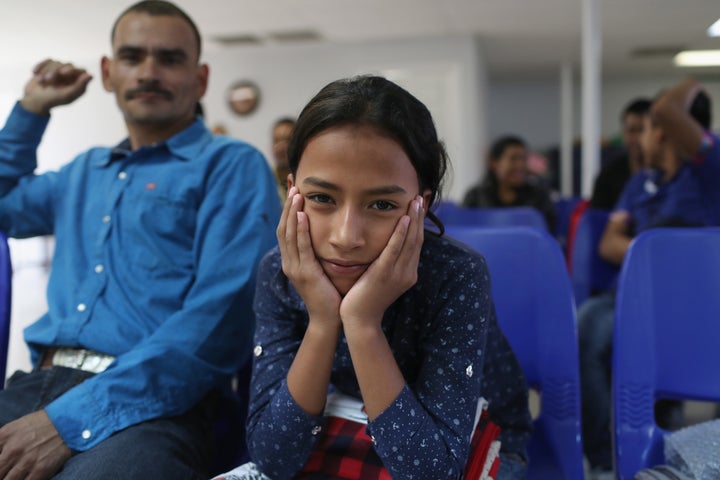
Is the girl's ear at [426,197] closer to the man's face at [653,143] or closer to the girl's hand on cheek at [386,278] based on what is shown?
→ the girl's hand on cheek at [386,278]

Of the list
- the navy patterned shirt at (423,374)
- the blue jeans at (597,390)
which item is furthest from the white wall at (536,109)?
the navy patterned shirt at (423,374)

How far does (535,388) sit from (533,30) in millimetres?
7021

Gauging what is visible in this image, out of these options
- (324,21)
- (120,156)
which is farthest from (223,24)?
(120,156)

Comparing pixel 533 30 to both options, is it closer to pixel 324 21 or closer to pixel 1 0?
pixel 324 21

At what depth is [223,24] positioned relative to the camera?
6727 millimetres

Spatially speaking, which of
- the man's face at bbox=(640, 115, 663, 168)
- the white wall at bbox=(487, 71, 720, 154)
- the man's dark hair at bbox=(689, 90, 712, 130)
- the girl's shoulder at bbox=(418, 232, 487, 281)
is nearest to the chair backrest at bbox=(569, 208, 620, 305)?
the man's face at bbox=(640, 115, 663, 168)

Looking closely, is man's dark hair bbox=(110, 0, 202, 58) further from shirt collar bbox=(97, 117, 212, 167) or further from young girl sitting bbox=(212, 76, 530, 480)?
young girl sitting bbox=(212, 76, 530, 480)

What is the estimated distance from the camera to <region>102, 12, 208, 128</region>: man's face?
4.33ft

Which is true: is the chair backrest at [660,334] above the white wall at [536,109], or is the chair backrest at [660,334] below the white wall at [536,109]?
below

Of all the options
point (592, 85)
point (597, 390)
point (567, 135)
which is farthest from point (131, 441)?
point (567, 135)

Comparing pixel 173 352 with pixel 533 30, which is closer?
pixel 173 352

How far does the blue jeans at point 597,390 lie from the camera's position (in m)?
1.93

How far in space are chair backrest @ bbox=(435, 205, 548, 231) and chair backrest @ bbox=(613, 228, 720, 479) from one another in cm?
155

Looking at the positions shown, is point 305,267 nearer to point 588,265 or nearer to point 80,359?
point 80,359
